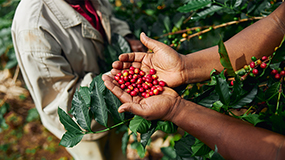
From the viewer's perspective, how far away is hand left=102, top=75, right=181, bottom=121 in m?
0.92

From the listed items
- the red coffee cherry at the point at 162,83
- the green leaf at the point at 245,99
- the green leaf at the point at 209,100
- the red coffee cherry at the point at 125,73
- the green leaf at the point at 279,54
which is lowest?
the red coffee cherry at the point at 125,73

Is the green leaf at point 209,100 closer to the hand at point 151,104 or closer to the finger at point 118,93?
the hand at point 151,104

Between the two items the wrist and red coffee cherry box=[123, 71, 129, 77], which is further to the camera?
red coffee cherry box=[123, 71, 129, 77]

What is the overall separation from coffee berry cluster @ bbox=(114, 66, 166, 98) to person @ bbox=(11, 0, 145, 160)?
34cm

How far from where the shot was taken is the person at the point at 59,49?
1227mm

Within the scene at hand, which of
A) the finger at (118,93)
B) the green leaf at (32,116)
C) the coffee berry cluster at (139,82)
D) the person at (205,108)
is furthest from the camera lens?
the green leaf at (32,116)

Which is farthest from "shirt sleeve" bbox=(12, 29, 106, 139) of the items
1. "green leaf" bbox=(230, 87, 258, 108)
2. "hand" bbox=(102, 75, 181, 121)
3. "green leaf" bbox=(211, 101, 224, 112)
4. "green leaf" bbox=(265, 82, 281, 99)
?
"green leaf" bbox=(265, 82, 281, 99)

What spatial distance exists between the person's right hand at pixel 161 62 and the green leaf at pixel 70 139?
52cm

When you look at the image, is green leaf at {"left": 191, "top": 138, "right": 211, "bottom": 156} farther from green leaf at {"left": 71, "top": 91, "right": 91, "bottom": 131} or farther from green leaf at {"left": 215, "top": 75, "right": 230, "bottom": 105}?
green leaf at {"left": 71, "top": 91, "right": 91, "bottom": 131}

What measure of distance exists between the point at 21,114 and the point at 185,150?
11.5 ft

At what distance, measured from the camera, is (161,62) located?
1.29 m

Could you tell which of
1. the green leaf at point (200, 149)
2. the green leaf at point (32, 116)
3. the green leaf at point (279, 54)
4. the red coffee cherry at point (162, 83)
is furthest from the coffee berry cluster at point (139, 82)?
the green leaf at point (32, 116)

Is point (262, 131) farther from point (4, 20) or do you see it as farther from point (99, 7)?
point (4, 20)

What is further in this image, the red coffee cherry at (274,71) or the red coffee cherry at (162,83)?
the red coffee cherry at (162,83)
